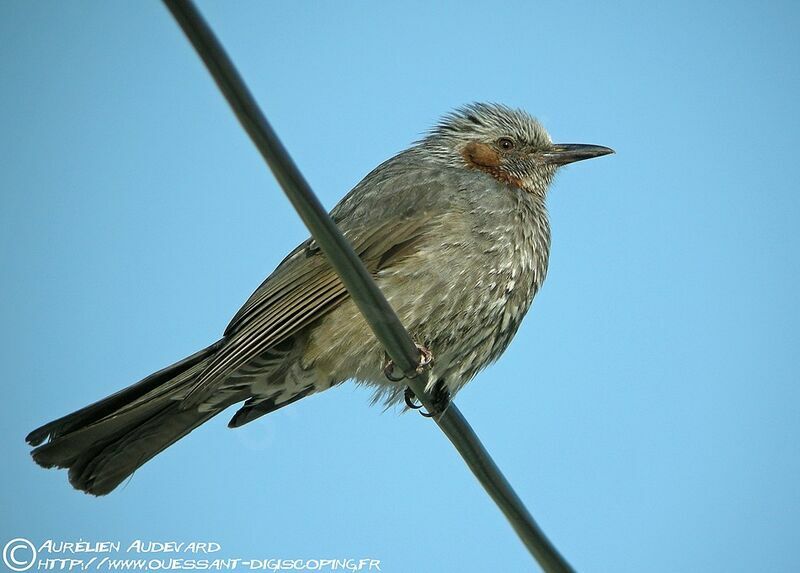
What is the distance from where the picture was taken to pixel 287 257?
5.94 m

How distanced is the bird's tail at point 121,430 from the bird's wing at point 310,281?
0.18 metres

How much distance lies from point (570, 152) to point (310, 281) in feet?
7.22

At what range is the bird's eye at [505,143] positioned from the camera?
6.41 meters

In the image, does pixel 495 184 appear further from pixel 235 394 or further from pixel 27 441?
pixel 27 441

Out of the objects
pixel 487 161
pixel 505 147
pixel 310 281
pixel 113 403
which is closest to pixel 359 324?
pixel 310 281

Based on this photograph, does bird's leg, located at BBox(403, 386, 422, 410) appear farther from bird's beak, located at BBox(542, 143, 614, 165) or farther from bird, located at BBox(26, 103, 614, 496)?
bird's beak, located at BBox(542, 143, 614, 165)

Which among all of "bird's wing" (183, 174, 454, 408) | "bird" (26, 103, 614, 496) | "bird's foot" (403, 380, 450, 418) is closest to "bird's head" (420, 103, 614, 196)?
"bird" (26, 103, 614, 496)

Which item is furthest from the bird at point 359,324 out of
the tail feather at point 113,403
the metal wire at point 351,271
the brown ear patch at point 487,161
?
the metal wire at point 351,271

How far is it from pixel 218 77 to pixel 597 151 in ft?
14.0

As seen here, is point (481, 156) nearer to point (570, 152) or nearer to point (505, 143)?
point (505, 143)

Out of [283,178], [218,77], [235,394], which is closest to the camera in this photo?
[218,77]

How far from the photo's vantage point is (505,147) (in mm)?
6410

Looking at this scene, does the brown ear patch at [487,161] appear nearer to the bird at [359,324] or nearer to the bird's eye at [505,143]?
the bird's eye at [505,143]

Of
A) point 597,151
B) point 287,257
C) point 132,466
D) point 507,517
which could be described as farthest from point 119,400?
point 597,151
